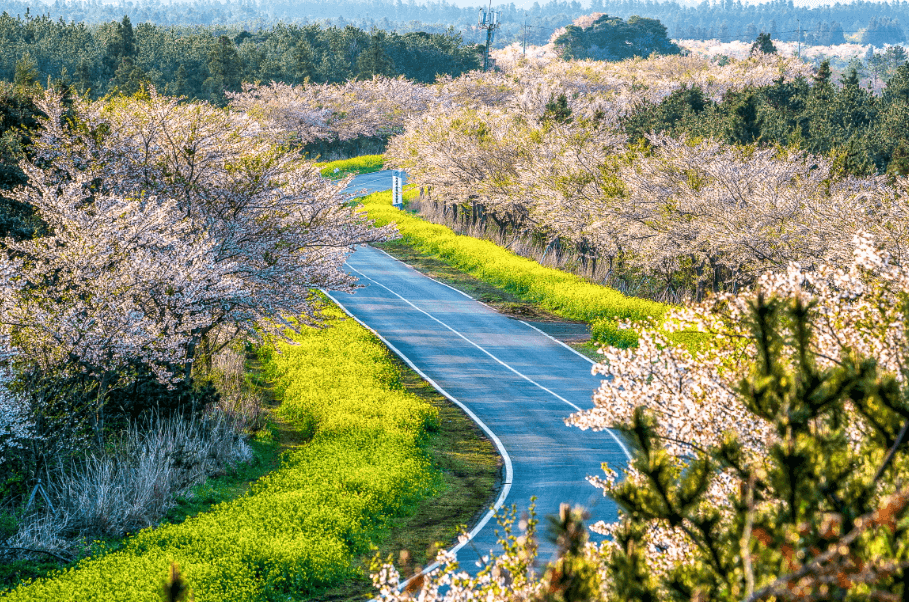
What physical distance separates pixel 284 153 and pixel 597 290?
14.4m

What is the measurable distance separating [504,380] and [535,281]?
1024 cm

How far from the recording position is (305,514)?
13414mm

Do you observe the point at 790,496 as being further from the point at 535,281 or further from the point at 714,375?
the point at 535,281

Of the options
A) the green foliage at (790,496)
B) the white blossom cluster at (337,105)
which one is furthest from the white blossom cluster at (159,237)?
the white blossom cluster at (337,105)

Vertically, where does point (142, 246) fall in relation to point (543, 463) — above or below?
above

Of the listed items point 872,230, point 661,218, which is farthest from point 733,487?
point 661,218

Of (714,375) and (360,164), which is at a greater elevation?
(714,375)

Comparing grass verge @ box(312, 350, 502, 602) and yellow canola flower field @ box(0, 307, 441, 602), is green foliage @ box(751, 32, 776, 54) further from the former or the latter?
yellow canola flower field @ box(0, 307, 441, 602)

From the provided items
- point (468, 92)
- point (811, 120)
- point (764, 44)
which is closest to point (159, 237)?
point (811, 120)

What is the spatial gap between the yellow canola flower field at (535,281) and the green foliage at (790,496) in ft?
57.0

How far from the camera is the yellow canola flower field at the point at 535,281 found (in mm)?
27781

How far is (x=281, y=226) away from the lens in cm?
1900

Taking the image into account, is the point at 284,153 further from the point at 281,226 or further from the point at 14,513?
the point at 14,513

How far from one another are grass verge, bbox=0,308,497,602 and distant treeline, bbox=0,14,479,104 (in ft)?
154
